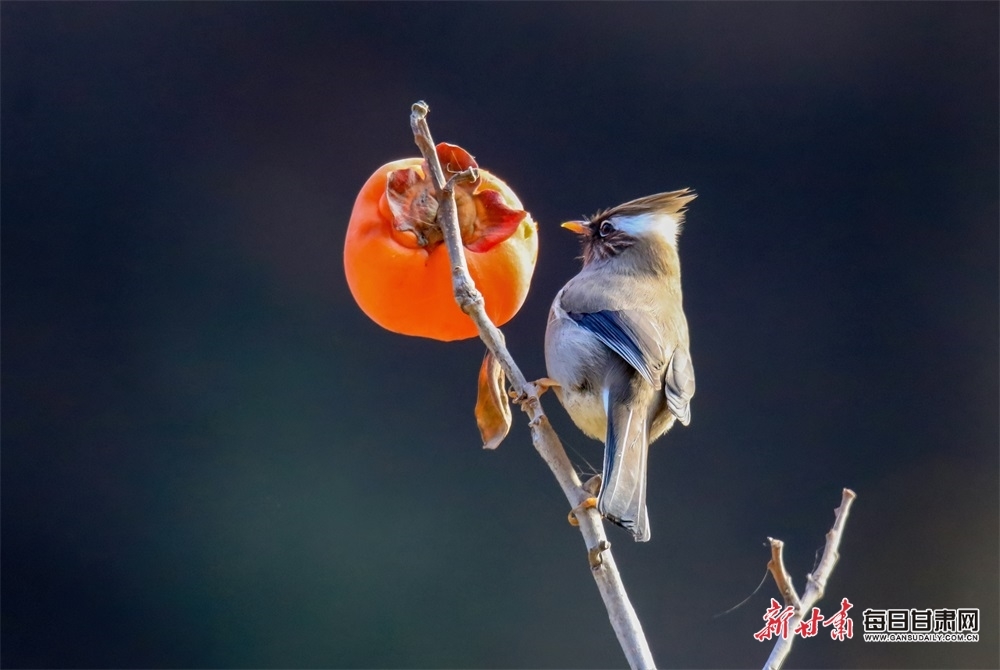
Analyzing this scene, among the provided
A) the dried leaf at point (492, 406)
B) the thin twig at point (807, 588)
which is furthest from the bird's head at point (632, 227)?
the thin twig at point (807, 588)

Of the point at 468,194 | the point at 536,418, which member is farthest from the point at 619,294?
the point at 536,418

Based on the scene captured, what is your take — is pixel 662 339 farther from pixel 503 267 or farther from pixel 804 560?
pixel 804 560

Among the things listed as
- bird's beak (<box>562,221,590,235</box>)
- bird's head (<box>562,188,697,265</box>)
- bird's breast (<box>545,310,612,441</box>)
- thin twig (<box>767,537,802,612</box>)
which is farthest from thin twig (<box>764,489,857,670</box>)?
bird's beak (<box>562,221,590,235</box>)

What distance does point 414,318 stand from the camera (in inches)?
63.5

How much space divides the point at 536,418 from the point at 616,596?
34 cm

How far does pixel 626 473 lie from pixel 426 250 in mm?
519

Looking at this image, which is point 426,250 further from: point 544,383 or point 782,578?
point 782,578

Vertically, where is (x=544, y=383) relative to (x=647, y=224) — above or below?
below

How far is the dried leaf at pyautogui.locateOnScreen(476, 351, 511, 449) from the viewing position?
1.64 meters

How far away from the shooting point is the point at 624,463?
176 cm

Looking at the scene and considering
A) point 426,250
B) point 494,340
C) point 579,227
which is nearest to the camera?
point 494,340

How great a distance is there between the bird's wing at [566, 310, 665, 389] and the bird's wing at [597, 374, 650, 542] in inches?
2.2

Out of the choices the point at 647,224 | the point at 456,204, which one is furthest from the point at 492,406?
the point at 647,224

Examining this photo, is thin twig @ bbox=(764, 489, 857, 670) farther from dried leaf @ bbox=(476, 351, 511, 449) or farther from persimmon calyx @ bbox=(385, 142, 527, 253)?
persimmon calyx @ bbox=(385, 142, 527, 253)
